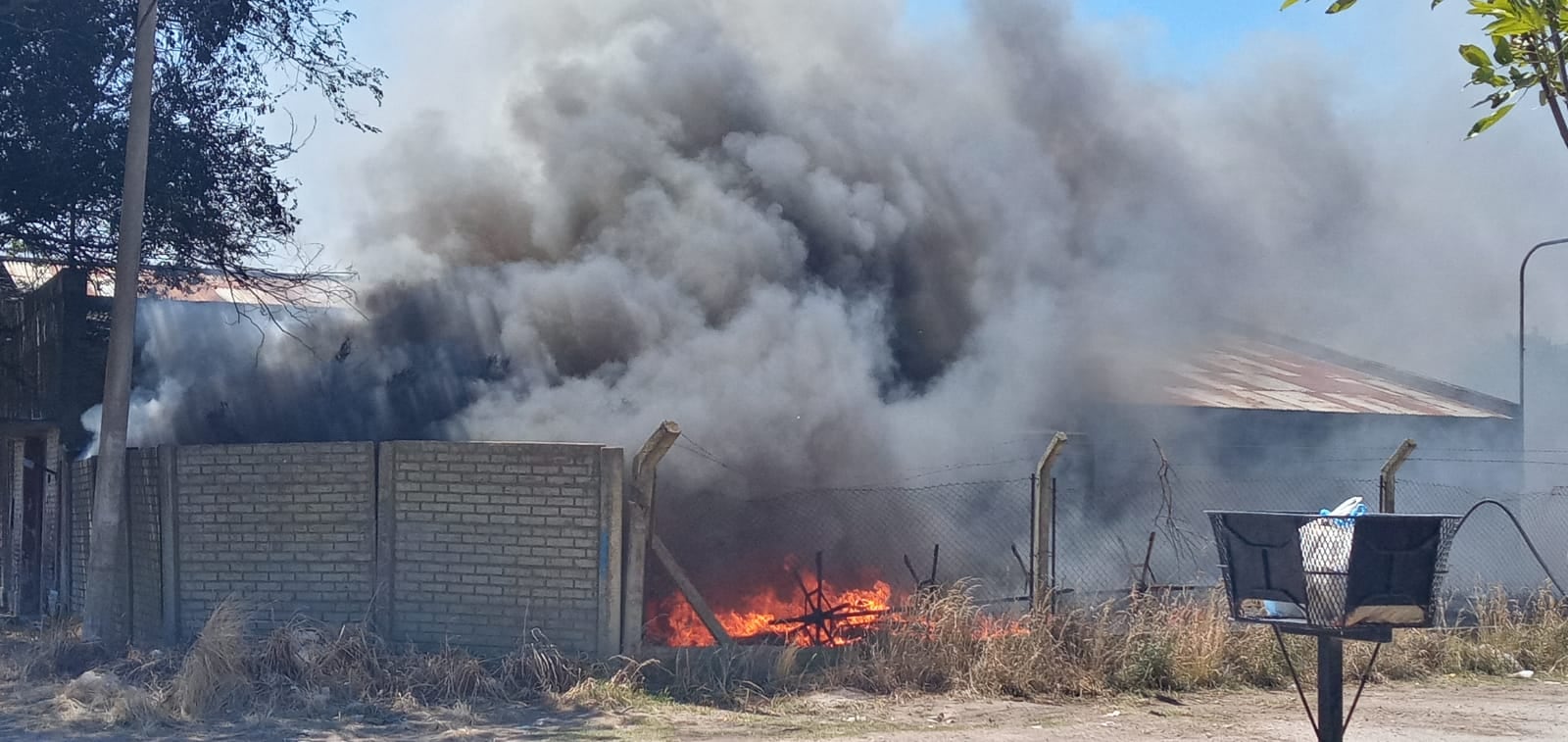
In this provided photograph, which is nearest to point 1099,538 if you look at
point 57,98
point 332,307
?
point 332,307

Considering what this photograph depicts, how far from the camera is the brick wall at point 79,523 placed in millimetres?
10625

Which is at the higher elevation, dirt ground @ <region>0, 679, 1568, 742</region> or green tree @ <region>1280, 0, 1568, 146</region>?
green tree @ <region>1280, 0, 1568, 146</region>

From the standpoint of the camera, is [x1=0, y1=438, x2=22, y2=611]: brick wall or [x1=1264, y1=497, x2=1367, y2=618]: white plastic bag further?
[x1=0, y1=438, x2=22, y2=611]: brick wall

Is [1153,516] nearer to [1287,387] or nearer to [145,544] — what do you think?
[1287,387]

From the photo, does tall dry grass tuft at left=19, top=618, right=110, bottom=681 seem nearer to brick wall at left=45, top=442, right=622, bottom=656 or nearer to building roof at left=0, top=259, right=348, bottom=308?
brick wall at left=45, top=442, right=622, bottom=656

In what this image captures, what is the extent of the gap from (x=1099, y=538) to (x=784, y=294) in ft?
16.1

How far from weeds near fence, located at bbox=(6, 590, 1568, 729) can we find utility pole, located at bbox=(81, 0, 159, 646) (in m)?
0.35

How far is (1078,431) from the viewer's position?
1505 centimetres

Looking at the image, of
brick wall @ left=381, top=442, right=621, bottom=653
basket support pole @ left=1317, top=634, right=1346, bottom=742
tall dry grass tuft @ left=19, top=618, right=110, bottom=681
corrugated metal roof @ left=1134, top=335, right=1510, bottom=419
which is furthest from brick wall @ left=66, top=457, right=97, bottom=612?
corrugated metal roof @ left=1134, top=335, right=1510, bottom=419

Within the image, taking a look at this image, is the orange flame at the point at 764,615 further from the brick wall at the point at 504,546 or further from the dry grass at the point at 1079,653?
the brick wall at the point at 504,546

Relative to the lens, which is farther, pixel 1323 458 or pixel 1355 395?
pixel 1355 395

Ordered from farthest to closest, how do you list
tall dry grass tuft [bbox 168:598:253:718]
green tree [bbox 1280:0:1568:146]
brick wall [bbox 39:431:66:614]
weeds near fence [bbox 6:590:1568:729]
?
brick wall [bbox 39:431:66:614]
weeds near fence [bbox 6:590:1568:729]
tall dry grass tuft [bbox 168:598:253:718]
green tree [bbox 1280:0:1568:146]

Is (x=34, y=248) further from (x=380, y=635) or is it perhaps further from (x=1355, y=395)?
(x=1355, y=395)

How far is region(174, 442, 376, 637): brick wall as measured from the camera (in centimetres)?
847
